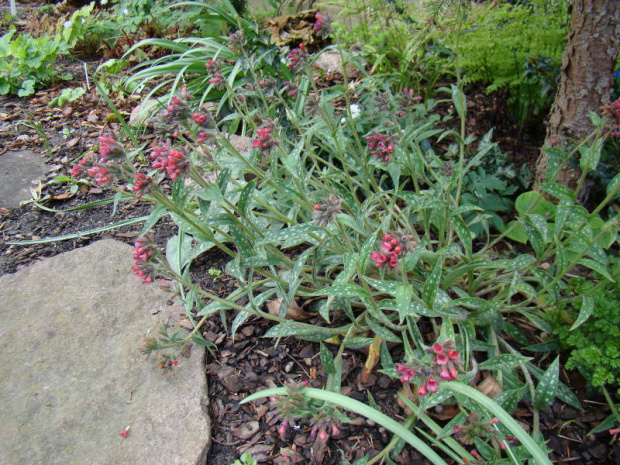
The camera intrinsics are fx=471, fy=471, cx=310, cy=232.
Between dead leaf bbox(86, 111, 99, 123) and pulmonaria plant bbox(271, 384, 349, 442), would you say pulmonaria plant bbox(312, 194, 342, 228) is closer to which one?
pulmonaria plant bbox(271, 384, 349, 442)

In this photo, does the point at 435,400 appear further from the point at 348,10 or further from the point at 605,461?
the point at 348,10

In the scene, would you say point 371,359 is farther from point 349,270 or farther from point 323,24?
point 323,24

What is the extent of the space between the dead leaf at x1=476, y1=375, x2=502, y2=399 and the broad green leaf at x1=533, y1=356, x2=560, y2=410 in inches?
5.5

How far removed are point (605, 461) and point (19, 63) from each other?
17.9 ft

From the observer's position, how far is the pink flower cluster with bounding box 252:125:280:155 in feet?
6.06

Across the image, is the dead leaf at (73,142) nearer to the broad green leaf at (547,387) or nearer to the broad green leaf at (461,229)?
the broad green leaf at (461,229)

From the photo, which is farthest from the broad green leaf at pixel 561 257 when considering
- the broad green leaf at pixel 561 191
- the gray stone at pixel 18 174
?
the gray stone at pixel 18 174

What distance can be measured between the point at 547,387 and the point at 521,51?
2211mm

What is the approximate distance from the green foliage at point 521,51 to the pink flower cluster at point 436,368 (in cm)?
222

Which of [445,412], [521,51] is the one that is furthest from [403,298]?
[521,51]

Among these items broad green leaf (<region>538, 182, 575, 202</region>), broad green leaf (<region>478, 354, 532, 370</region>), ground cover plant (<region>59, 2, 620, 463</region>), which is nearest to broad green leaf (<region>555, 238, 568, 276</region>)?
ground cover plant (<region>59, 2, 620, 463</region>)

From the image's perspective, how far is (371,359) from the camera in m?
2.07

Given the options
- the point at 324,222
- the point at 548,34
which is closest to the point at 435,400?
the point at 324,222

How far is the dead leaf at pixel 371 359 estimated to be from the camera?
2.07 metres
